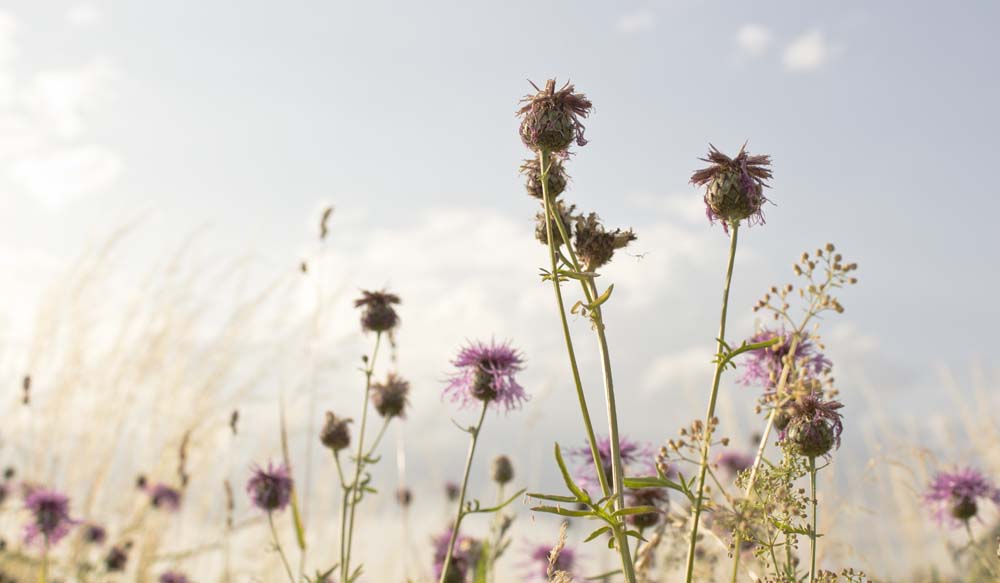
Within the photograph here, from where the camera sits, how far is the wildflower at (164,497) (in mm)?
5422

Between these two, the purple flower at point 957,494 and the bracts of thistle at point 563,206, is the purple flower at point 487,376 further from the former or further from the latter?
the purple flower at point 957,494

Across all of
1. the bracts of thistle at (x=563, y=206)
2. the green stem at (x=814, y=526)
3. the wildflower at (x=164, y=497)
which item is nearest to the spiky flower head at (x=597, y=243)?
the bracts of thistle at (x=563, y=206)

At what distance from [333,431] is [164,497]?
2.85 meters

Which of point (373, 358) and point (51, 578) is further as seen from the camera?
point (51, 578)

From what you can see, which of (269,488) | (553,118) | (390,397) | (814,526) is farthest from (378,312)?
(814,526)

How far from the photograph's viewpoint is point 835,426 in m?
1.88

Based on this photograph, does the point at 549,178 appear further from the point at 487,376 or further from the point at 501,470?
the point at 501,470

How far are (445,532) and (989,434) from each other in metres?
3.23

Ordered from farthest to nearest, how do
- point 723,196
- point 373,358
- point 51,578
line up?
1. point 51,578
2. point 373,358
3. point 723,196

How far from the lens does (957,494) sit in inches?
127

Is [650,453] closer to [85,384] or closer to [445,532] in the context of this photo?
[445,532]

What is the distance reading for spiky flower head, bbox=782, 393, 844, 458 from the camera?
6.12ft

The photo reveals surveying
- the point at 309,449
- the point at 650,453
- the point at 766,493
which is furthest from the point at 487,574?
the point at 766,493

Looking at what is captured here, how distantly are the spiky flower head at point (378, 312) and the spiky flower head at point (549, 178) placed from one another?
105cm
